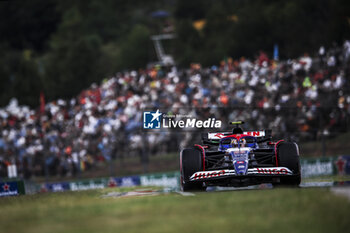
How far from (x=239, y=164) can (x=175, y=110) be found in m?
13.4

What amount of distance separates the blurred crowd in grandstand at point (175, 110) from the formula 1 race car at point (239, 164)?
8237 millimetres

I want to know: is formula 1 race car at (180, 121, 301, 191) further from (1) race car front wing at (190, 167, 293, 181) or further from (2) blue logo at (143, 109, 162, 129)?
(2) blue logo at (143, 109, 162, 129)

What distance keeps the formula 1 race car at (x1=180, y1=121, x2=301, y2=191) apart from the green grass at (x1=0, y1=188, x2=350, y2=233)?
191cm

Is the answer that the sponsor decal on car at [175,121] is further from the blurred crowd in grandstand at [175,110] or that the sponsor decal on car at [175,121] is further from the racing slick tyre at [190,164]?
the blurred crowd in grandstand at [175,110]

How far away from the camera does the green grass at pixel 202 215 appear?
7039 mm

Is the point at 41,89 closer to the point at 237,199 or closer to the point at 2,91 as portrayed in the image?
the point at 2,91

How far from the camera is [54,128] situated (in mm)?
29578

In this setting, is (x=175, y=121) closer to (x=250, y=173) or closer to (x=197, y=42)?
(x=250, y=173)

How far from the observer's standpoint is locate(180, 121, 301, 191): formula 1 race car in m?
12.0

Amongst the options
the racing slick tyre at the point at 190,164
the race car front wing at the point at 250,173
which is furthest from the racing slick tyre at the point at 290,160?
the racing slick tyre at the point at 190,164

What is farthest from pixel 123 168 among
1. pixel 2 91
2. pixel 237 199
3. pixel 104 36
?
pixel 104 36

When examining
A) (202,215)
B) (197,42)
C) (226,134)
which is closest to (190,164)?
(226,134)

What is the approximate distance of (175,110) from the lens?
25.3m

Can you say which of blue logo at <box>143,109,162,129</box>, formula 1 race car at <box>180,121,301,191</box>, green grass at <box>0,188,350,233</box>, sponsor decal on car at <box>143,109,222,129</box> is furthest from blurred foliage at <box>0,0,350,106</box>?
green grass at <box>0,188,350,233</box>
